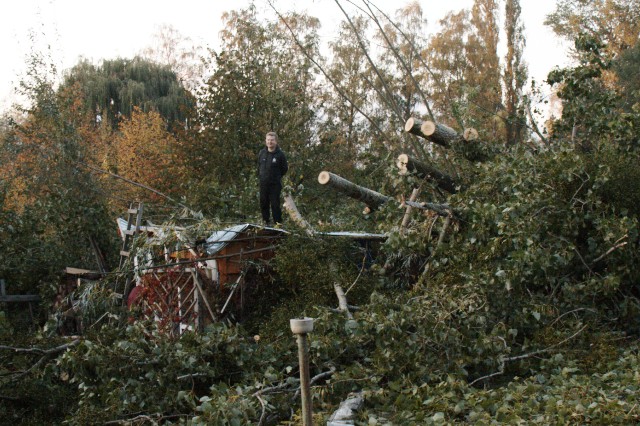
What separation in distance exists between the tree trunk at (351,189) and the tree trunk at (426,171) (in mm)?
492

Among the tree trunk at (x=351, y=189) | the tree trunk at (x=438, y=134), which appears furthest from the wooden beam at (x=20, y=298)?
the tree trunk at (x=438, y=134)

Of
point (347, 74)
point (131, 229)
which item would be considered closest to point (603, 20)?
point (347, 74)

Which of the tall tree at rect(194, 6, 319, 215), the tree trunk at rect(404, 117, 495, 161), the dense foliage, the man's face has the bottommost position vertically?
the dense foliage

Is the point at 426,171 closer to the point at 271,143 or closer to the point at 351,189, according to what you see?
the point at 351,189

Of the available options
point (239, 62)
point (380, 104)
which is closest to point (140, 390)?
point (239, 62)

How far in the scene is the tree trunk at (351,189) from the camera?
828 cm

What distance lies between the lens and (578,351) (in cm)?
589

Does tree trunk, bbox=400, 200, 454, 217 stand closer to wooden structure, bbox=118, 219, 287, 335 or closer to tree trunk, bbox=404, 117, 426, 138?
tree trunk, bbox=404, 117, 426, 138

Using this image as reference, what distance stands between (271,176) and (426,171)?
6.59 ft

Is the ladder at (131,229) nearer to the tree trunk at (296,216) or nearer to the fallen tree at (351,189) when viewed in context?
the tree trunk at (296,216)

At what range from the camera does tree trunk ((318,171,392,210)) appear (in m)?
8.28

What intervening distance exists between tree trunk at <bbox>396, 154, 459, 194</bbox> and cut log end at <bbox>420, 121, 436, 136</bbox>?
1.01ft

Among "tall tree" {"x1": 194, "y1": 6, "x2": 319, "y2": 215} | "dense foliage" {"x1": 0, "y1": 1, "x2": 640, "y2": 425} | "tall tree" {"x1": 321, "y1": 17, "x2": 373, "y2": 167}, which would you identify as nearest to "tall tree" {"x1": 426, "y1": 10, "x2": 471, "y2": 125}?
"tall tree" {"x1": 321, "y1": 17, "x2": 373, "y2": 167}

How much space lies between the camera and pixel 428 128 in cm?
773
